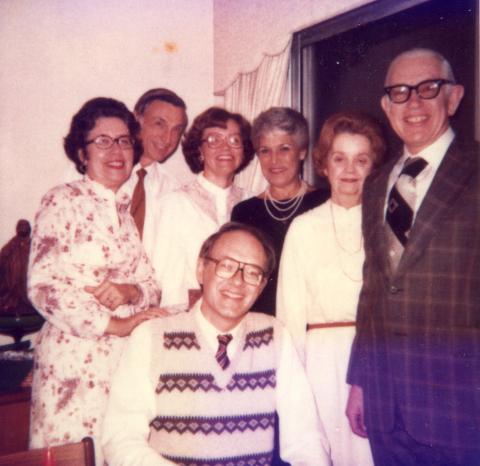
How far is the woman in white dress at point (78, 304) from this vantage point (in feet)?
6.31

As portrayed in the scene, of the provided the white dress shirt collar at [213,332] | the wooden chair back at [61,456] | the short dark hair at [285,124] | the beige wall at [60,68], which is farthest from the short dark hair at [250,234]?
the beige wall at [60,68]

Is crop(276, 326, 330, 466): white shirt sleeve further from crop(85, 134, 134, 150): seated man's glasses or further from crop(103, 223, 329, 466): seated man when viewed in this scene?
crop(85, 134, 134, 150): seated man's glasses

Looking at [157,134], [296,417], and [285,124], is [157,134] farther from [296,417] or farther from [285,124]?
[296,417]

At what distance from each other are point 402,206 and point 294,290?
59 centimetres

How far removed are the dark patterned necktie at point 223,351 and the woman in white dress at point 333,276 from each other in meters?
0.51

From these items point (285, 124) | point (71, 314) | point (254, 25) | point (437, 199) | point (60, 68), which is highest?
point (254, 25)

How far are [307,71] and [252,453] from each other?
2.63 m

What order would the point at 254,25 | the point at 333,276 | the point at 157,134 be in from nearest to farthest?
the point at 333,276
the point at 157,134
the point at 254,25

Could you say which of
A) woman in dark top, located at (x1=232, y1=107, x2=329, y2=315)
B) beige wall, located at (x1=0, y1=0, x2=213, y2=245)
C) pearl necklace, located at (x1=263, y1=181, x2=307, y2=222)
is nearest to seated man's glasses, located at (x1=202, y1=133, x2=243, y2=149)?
woman in dark top, located at (x1=232, y1=107, x2=329, y2=315)

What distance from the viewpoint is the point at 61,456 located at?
129 centimetres

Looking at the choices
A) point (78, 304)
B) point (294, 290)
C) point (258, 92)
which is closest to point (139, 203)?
point (78, 304)

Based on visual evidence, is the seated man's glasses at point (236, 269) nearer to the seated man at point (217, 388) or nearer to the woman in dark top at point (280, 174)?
the seated man at point (217, 388)

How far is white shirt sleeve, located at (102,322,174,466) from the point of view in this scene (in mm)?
1385

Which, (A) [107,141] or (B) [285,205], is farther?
(B) [285,205]
